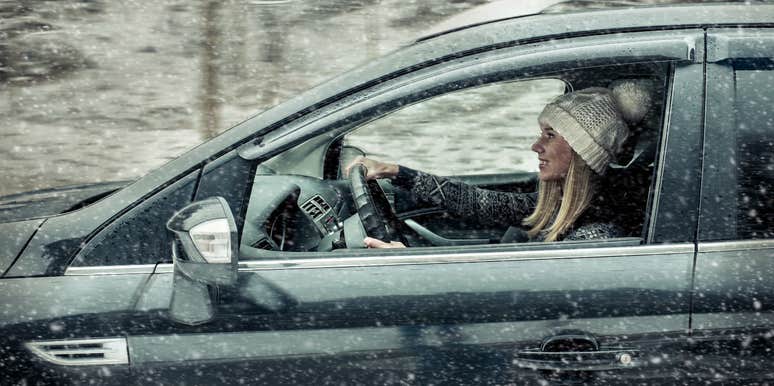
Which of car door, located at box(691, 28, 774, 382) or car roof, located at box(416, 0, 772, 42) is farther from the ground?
car roof, located at box(416, 0, 772, 42)

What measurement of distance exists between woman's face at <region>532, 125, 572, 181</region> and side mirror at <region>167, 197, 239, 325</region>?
3.85 feet

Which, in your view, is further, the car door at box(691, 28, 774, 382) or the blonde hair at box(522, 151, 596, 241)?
the blonde hair at box(522, 151, 596, 241)

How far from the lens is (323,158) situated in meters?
3.23

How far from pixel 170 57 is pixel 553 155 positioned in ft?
15.2

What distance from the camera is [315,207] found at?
3.00m

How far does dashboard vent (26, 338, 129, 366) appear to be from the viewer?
2326 millimetres

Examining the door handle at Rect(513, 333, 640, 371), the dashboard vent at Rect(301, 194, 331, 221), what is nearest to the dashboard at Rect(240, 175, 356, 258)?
the dashboard vent at Rect(301, 194, 331, 221)

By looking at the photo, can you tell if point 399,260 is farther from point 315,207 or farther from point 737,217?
point 737,217

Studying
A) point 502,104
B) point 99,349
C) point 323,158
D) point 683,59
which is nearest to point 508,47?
point 683,59

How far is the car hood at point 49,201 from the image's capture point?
285 centimetres

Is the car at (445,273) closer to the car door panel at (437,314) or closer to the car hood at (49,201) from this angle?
the car door panel at (437,314)

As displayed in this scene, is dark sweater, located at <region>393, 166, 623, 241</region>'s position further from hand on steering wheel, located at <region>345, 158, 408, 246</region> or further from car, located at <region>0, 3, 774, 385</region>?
car, located at <region>0, 3, 774, 385</region>

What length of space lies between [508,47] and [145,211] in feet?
3.33

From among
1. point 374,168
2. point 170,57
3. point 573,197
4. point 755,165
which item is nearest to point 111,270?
point 374,168
